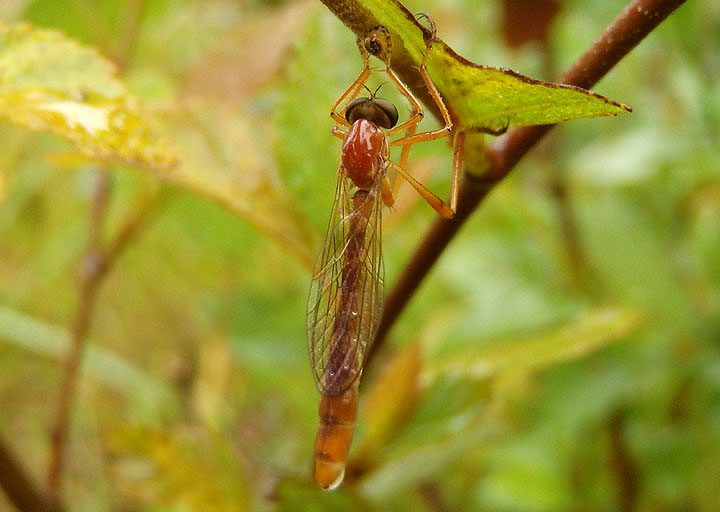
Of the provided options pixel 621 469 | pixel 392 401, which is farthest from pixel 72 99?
pixel 621 469

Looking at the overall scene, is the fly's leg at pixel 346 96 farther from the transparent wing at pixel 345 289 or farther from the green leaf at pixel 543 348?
the green leaf at pixel 543 348

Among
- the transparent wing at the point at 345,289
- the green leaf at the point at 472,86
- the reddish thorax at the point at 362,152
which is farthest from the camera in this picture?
the reddish thorax at the point at 362,152

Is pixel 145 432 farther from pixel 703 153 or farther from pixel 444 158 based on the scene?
pixel 703 153

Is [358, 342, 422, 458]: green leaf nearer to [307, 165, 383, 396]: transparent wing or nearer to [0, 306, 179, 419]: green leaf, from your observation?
[307, 165, 383, 396]: transparent wing

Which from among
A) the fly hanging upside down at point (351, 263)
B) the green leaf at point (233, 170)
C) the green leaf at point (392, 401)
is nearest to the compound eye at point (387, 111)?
the fly hanging upside down at point (351, 263)

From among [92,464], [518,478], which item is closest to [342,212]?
[518,478]

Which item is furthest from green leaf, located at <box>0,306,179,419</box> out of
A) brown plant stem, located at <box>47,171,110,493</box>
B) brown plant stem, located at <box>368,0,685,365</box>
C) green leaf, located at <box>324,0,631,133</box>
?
green leaf, located at <box>324,0,631,133</box>
